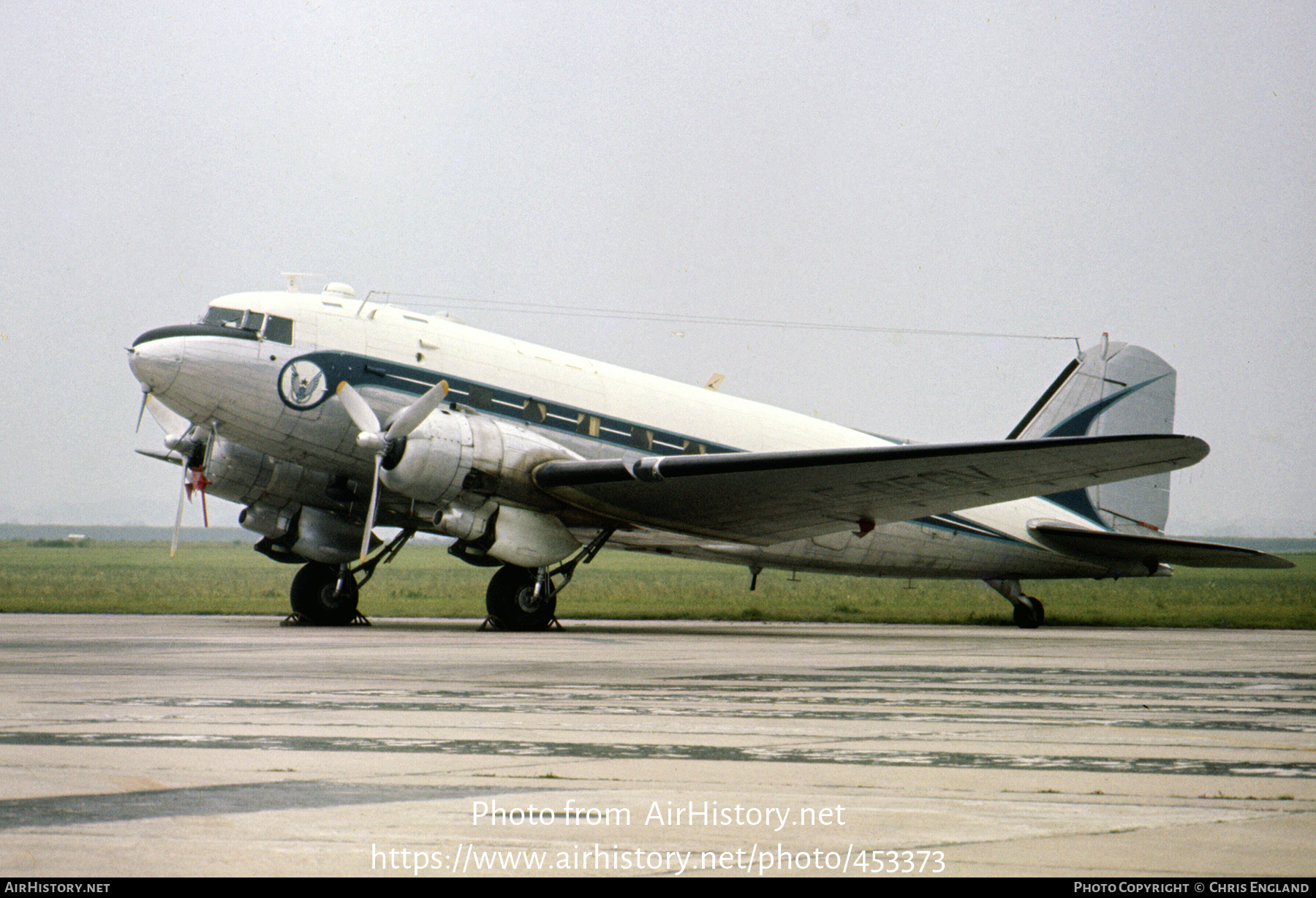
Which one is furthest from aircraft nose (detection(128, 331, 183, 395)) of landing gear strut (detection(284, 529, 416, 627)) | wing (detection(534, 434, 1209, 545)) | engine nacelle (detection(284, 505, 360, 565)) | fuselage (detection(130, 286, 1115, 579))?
wing (detection(534, 434, 1209, 545))

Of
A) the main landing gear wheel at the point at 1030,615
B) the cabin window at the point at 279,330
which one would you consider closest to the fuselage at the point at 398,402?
the cabin window at the point at 279,330

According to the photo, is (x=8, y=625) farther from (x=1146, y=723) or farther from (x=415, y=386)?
(x=1146, y=723)

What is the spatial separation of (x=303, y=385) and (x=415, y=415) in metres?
2.07

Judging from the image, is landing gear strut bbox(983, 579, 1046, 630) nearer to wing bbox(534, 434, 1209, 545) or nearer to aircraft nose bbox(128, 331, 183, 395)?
wing bbox(534, 434, 1209, 545)

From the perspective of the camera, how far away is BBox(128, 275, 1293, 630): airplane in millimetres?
16422

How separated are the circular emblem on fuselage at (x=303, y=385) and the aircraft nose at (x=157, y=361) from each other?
4.58 ft

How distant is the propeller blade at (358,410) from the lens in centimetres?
1658

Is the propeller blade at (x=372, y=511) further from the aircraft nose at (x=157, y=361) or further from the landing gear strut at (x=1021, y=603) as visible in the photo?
the landing gear strut at (x=1021, y=603)

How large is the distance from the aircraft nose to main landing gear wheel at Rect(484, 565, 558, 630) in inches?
207

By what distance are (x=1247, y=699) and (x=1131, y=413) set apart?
53.2ft

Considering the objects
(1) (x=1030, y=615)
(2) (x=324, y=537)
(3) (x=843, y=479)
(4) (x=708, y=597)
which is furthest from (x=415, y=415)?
(4) (x=708, y=597)

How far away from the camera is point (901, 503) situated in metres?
18.2

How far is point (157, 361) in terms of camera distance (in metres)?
16.9

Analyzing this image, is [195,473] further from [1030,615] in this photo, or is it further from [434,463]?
[1030,615]
